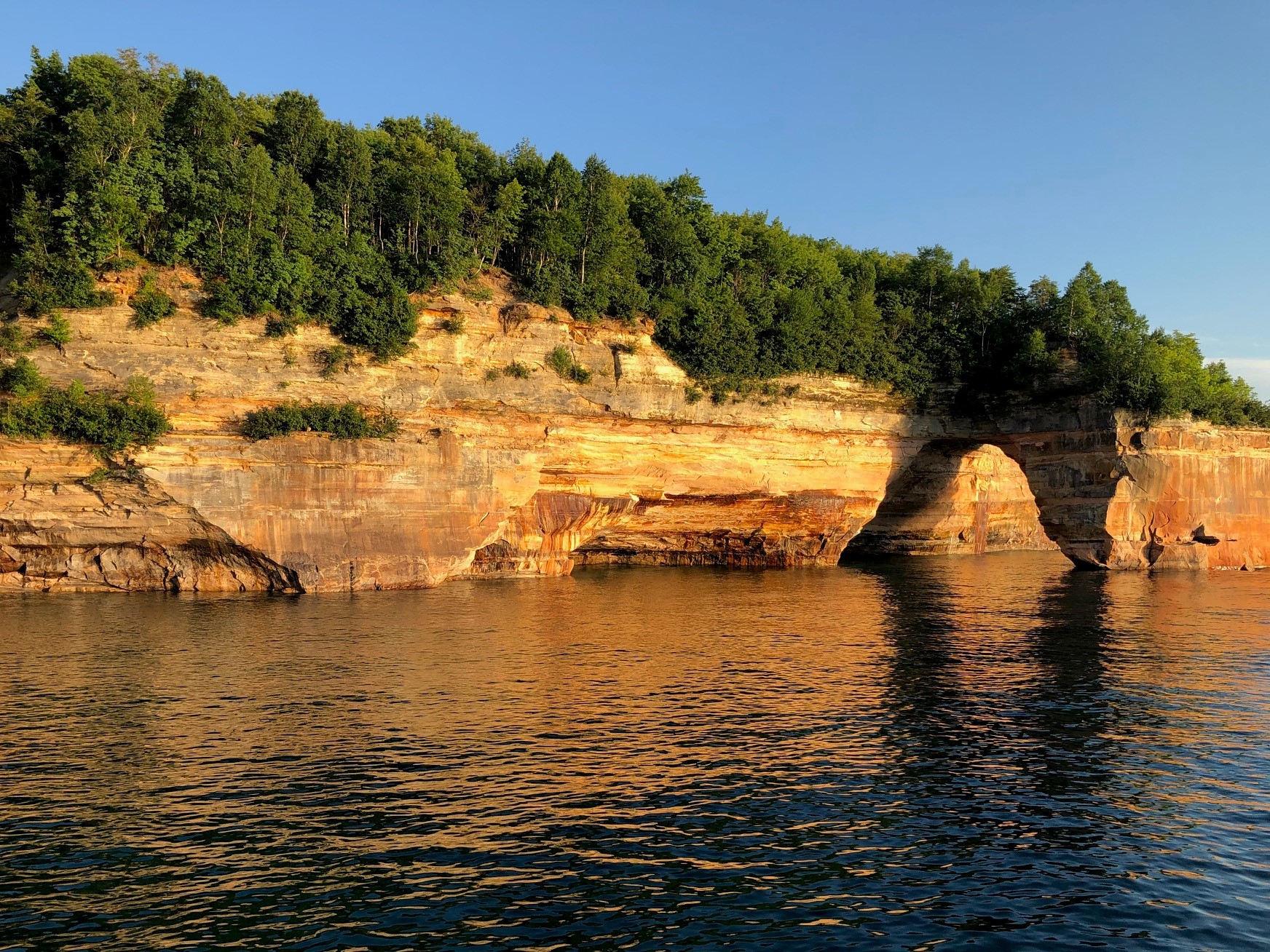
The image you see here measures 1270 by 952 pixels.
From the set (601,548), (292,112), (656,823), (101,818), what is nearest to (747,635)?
(656,823)

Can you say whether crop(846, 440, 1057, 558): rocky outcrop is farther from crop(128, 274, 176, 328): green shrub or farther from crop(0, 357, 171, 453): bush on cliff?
crop(0, 357, 171, 453): bush on cliff

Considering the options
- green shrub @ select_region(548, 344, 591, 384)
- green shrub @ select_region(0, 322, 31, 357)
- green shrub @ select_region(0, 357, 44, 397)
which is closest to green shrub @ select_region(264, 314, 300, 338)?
green shrub @ select_region(0, 357, 44, 397)

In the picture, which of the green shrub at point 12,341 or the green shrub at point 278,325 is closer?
the green shrub at point 12,341

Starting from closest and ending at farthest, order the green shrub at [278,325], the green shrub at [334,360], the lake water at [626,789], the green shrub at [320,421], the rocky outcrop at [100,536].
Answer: the lake water at [626,789], the rocky outcrop at [100,536], the green shrub at [320,421], the green shrub at [278,325], the green shrub at [334,360]

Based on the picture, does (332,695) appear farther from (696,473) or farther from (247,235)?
(696,473)

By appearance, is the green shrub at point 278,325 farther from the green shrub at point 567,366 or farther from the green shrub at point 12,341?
the green shrub at point 567,366

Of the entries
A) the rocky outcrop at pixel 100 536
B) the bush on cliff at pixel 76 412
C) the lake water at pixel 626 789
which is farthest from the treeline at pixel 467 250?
the lake water at pixel 626 789

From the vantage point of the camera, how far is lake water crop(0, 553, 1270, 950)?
36.7 feet

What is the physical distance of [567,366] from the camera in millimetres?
46938

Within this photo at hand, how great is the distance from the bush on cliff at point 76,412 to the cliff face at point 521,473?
2.27 feet

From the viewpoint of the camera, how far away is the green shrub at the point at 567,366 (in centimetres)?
4681

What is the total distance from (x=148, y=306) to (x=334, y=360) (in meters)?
7.89

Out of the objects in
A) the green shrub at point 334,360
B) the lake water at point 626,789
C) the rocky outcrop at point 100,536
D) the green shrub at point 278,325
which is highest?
the green shrub at point 278,325

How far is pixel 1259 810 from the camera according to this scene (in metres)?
14.7
